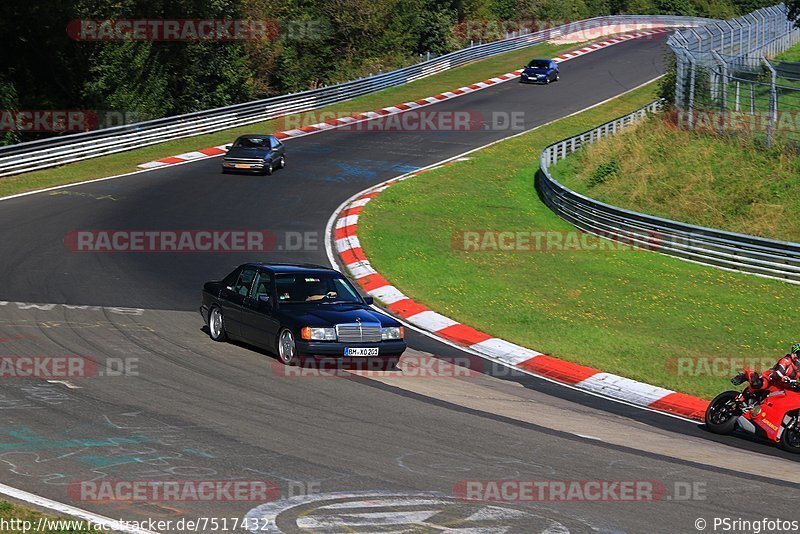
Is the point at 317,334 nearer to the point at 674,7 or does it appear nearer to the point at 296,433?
the point at 296,433

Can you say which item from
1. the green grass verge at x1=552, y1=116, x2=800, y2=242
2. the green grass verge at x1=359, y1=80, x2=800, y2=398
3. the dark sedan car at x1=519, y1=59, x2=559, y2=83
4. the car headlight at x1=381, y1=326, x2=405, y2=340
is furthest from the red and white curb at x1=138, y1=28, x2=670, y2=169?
the car headlight at x1=381, y1=326, x2=405, y2=340

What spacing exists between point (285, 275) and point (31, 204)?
43.2 feet

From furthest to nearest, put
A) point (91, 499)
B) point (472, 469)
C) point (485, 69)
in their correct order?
1. point (485, 69)
2. point (472, 469)
3. point (91, 499)

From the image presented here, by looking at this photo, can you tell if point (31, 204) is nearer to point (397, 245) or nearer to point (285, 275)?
point (397, 245)

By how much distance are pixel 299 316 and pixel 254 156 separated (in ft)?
61.4

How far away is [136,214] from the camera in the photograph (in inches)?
1019

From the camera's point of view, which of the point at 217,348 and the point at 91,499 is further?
the point at 217,348

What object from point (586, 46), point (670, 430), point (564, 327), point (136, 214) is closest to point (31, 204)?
point (136, 214)

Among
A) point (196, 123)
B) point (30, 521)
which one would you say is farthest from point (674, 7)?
point (30, 521)

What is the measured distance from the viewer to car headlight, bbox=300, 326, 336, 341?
14328 mm

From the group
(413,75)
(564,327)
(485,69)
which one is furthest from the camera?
(485,69)

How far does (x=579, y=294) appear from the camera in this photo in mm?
20797

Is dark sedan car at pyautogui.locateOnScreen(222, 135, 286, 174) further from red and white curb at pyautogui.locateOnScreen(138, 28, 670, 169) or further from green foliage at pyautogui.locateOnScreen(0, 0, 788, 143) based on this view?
green foliage at pyautogui.locateOnScreen(0, 0, 788, 143)

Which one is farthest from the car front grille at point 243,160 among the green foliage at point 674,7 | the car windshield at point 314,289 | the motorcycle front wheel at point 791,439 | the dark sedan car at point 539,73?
the green foliage at point 674,7
